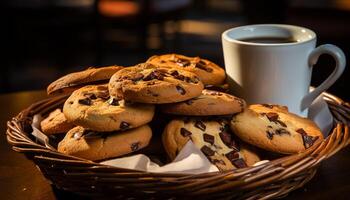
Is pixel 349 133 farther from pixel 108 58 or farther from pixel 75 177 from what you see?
pixel 108 58

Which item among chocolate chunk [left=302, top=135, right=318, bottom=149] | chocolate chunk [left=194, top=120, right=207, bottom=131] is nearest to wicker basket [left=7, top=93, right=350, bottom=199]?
chocolate chunk [left=302, top=135, right=318, bottom=149]

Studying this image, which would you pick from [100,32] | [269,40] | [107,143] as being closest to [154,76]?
[107,143]

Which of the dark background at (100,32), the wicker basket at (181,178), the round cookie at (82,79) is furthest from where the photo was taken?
the dark background at (100,32)

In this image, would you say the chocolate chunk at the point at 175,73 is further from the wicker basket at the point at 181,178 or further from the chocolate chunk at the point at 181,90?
the wicker basket at the point at 181,178

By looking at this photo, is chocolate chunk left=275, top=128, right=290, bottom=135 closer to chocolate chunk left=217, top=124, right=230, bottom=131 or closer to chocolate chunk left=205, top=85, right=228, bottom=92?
chocolate chunk left=217, top=124, right=230, bottom=131

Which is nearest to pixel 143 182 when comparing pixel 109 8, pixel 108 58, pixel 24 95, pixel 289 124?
pixel 289 124

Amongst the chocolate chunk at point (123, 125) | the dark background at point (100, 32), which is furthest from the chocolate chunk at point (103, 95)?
the dark background at point (100, 32)
